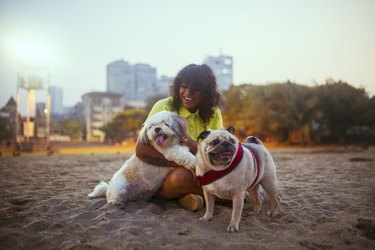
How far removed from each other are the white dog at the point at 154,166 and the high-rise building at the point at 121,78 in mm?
102427

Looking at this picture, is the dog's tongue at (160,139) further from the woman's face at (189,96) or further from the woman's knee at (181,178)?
the woman's face at (189,96)

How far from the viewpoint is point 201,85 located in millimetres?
3770

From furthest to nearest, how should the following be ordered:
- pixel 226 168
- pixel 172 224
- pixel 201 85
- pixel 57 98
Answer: pixel 57 98
pixel 201 85
pixel 172 224
pixel 226 168

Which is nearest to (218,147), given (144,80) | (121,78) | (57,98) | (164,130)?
(164,130)

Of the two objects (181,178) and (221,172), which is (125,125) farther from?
(221,172)

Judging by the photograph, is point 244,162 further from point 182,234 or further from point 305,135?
point 305,135

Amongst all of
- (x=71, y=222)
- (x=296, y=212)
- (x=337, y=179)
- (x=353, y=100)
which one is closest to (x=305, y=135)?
(x=353, y=100)

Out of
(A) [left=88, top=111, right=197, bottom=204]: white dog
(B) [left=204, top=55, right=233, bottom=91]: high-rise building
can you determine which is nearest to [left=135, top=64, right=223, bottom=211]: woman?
(A) [left=88, top=111, right=197, bottom=204]: white dog

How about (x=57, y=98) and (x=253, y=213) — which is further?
(x=57, y=98)

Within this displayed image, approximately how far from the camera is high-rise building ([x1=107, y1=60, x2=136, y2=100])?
104 m

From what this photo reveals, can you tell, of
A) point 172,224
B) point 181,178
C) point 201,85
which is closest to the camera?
point 172,224

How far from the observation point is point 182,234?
107 inches

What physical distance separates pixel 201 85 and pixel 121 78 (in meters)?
105

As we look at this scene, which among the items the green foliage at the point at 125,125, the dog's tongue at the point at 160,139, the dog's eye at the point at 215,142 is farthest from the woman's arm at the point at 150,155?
the green foliage at the point at 125,125
